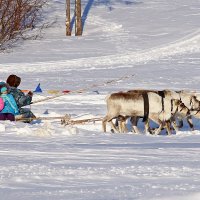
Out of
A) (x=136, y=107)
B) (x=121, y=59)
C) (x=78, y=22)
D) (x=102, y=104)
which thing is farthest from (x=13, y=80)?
(x=78, y=22)

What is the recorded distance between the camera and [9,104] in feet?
38.8

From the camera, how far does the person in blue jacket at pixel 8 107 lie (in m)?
11.7

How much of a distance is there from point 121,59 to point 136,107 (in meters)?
12.9

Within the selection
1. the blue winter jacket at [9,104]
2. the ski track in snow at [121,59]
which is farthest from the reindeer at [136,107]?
the ski track in snow at [121,59]

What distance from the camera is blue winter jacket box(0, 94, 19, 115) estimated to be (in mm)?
11688

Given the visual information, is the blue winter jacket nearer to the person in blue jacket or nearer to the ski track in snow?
the person in blue jacket

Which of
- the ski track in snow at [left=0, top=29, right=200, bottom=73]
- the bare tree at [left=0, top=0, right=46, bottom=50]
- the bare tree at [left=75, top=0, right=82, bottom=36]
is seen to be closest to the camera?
the ski track in snow at [left=0, top=29, right=200, bottom=73]

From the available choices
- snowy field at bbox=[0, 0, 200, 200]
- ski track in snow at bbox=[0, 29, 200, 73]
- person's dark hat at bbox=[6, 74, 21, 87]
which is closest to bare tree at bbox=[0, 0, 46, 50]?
snowy field at bbox=[0, 0, 200, 200]

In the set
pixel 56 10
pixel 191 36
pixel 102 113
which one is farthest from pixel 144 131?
pixel 56 10

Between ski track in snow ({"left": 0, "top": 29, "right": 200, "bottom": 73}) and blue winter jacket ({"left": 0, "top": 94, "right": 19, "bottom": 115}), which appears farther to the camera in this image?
ski track in snow ({"left": 0, "top": 29, "right": 200, "bottom": 73})

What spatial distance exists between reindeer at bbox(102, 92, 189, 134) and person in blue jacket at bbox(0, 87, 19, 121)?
1.48 m

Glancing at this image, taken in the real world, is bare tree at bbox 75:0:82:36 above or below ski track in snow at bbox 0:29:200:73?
above

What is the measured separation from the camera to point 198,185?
580cm

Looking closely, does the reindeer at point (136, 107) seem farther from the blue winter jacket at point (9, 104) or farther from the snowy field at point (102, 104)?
the blue winter jacket at point (9, 104)
